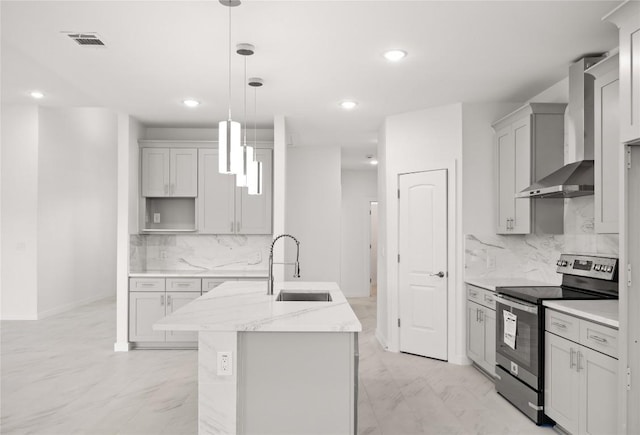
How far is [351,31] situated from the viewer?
3.28 meters

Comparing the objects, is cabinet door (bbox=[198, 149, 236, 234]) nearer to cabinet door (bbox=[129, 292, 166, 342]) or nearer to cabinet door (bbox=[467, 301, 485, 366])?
cabinet door (bbox=[129, 292, 166, 342])

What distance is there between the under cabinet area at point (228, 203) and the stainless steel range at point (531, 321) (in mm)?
3058

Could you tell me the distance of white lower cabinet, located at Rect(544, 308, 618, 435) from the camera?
9.00 ft

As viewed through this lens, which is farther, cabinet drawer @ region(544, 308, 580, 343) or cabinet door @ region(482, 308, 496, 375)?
cabinet door @ region(482, 308, 496, 375)

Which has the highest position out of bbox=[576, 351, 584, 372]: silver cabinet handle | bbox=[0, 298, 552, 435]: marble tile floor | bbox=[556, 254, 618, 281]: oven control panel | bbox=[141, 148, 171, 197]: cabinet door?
bbox=[141, 148, 171, 197]: cabinet door

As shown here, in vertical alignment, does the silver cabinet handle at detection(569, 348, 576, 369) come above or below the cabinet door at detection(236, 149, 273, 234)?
below

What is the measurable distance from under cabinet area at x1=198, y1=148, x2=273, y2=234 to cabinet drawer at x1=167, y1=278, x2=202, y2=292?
28.4 inches

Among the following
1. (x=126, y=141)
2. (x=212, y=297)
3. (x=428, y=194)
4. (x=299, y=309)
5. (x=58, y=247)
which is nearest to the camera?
(x=299, y=309)

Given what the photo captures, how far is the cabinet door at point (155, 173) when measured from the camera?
19.5 ft

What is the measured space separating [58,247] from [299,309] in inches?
234

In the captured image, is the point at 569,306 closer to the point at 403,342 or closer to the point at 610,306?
the point at 610,306

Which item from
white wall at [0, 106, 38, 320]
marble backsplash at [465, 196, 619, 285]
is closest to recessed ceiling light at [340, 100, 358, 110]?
marble backsplash at [465, 196, 619, 285]

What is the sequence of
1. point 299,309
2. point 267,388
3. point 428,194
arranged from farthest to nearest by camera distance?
point 428,194, point 299,309, point 267,388

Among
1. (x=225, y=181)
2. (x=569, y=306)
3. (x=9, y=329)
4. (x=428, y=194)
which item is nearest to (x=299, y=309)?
(x=569, y=306)
